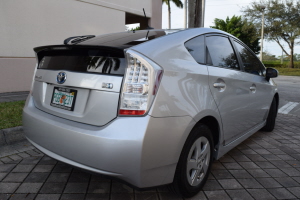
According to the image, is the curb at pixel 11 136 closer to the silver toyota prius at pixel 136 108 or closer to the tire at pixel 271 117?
the silver toyota prius at pixel 136 108

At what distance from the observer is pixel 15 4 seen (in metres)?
7.13

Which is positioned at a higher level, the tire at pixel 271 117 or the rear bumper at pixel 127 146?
the rear bumper at pixel 127 146

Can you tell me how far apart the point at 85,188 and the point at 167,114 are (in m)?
1.18

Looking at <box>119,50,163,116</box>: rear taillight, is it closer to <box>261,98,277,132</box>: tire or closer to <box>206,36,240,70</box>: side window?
<box>206,36,240,70</box>: side window

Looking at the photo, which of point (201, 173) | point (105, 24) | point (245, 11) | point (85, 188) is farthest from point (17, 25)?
point (245, 11)

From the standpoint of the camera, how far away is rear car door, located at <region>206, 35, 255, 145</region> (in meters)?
2.55

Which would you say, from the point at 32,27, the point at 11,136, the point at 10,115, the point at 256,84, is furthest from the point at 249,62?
the point at 32,27

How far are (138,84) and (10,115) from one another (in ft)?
Answer: 11.0

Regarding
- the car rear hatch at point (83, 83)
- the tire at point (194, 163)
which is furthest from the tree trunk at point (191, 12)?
the car rear hatch at point (83, 83)

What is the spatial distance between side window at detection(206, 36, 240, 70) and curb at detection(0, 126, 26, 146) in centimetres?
277

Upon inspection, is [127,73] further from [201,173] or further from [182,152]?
[201,173]

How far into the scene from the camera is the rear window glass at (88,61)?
1.96m

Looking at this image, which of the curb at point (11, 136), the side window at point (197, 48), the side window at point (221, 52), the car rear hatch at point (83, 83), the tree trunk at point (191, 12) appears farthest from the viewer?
the tree trunk at point (191, 12)

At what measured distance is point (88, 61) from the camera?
6.82 ft
